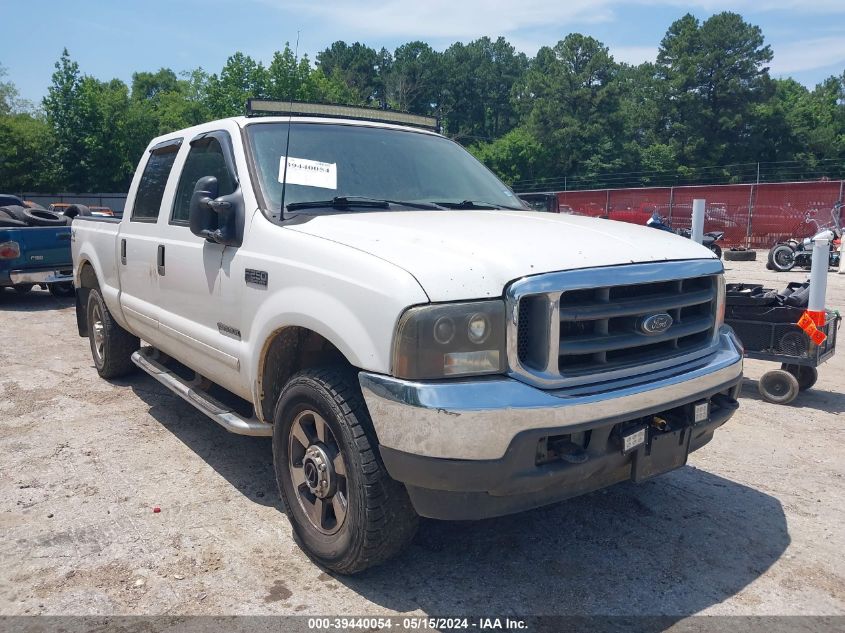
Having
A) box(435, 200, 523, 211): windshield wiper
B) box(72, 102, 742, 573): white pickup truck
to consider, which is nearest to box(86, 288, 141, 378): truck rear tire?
box(72, 102, 742, 573): white pickup truck

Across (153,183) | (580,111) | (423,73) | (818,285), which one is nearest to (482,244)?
(153,183)

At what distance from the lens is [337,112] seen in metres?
4.50

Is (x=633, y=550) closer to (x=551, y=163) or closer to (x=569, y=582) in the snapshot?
(x=569, y=582)

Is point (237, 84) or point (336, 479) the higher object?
point (237, 84)

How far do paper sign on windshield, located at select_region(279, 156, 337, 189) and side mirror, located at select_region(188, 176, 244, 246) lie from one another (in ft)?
0.93

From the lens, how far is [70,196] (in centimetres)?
4331

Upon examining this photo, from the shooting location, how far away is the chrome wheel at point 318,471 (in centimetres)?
298

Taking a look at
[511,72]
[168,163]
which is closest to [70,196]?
[168,163]

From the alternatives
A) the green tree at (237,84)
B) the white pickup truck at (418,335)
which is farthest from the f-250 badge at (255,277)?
the green tree at (237,84)

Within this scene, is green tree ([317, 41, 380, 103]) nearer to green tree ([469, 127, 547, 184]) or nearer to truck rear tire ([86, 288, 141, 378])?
green tree ([469, 127, 547, 184])

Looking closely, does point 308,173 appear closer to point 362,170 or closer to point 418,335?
point 362,170

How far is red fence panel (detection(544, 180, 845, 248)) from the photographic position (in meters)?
22.4

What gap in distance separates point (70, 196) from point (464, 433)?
47035 mm

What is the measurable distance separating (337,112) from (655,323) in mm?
2568
